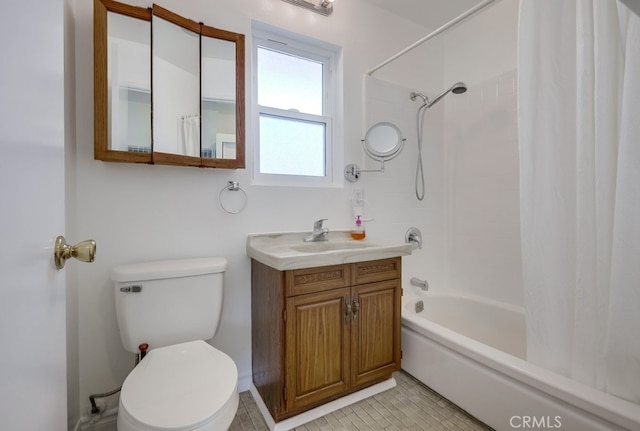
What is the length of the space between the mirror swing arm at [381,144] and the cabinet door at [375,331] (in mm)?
813

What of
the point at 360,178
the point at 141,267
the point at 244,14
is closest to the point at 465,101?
the point at 360,178

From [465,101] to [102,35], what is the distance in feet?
8.03

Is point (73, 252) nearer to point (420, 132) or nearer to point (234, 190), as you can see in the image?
point (234, 190)

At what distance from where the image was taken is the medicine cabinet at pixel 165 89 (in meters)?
1.25

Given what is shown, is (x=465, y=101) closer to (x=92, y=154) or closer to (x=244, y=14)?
(x=244, y=14)

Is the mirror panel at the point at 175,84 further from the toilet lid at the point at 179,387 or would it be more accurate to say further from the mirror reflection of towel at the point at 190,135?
the toilet lid at the point at 179,387

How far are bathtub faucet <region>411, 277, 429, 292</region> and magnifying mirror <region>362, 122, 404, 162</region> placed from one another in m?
0.98

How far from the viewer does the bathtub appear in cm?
101

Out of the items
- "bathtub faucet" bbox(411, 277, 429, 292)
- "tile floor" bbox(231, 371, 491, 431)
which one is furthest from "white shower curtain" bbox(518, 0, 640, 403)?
"bathtub faucet" bbox(411, 277, 429, 292)

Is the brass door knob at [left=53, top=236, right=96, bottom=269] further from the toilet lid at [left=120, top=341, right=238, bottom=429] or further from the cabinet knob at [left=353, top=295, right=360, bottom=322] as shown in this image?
the cabinet knob at [left=353, top=295, right=360, bottom=322]

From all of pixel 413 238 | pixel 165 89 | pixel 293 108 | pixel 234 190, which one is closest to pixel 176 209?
pixel 234 190

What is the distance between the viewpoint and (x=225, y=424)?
3.02 ft

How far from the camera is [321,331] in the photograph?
54.5 inches

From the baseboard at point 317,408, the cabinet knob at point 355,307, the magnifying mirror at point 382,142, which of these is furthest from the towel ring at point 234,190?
the baseboard at point 317,408
